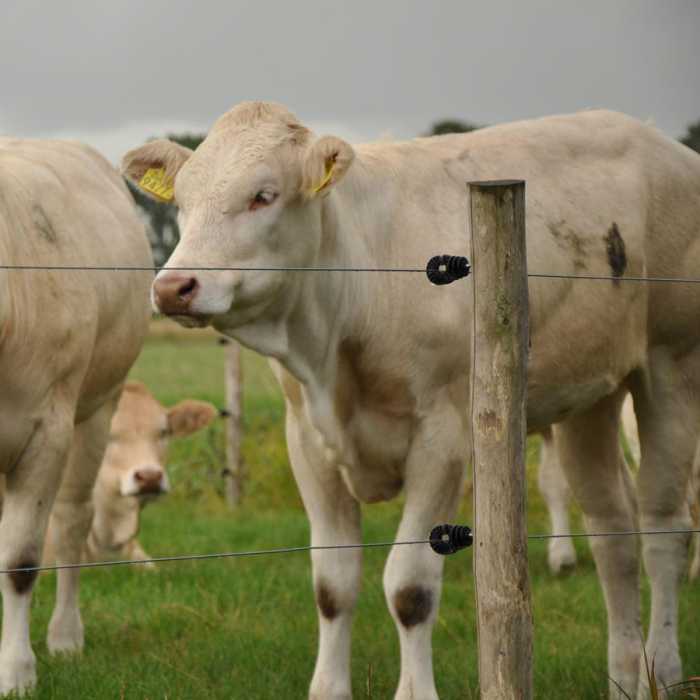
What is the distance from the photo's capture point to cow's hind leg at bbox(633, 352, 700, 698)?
610 centimetres

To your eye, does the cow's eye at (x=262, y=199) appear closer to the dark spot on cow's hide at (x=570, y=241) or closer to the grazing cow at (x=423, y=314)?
the grazing cow at (x=423, y=314)

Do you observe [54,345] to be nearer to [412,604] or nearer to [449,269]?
[412,604]

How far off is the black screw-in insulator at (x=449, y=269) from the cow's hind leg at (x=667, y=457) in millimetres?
2371

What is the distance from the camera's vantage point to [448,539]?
13.1 feet

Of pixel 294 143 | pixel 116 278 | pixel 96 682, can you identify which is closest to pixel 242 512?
pixel 116 278

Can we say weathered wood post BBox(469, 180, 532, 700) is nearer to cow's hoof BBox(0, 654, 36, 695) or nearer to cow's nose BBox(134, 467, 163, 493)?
cow's hoof BBox(0, 654, 36, 695)

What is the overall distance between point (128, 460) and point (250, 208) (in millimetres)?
5051

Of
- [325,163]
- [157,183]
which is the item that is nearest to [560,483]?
[157,183]

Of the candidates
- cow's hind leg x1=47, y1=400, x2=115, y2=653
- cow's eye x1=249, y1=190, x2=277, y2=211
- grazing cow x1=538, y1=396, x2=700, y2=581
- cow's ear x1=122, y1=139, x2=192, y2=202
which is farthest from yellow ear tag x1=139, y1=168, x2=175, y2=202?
grazing cow x1=538, y1=396, x2=700, y2=581

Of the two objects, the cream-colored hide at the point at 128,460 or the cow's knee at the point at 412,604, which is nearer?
the cow's knee at the point at 412,604

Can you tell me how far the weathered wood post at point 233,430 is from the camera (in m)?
13.1

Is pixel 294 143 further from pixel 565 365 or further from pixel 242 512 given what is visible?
pixel 242 512

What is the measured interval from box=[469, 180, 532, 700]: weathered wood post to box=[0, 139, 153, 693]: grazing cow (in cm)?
260

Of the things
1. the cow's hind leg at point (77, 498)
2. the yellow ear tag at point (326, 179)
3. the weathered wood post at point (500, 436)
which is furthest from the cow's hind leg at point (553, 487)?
the weathered wood post at point (500, 436)
